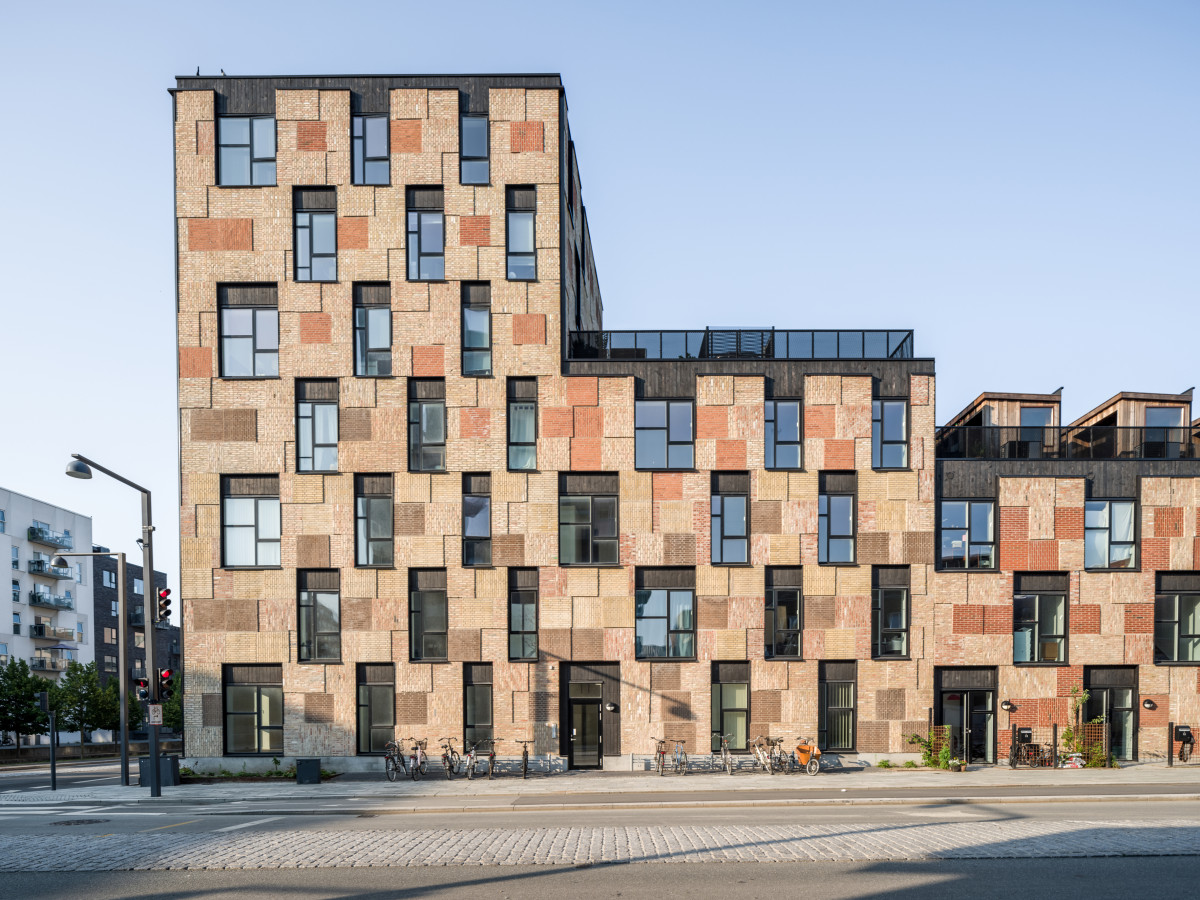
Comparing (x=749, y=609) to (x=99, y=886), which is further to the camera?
(x=749, y=609)

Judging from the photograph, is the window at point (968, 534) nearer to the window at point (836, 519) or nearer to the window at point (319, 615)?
the window at point (836, 519)

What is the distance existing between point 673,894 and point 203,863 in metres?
8.18

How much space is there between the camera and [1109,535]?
29328mm

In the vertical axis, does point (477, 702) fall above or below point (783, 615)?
below

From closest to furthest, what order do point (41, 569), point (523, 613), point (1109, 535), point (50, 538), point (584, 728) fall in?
point (584, 728) < point (523, 613) < point (1109, 535) < point (41, 569) < point (50, 538)

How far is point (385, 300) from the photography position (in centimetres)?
2903

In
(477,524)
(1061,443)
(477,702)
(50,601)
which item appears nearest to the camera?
(477,702)

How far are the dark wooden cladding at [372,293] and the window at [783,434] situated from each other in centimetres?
1358

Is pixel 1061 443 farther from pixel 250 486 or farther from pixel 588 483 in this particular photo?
pixel 250 486

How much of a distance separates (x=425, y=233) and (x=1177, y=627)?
29085mm

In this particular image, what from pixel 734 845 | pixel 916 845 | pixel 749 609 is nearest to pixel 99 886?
pixel 734 845

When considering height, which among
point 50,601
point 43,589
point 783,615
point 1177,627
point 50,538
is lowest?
point 50,601

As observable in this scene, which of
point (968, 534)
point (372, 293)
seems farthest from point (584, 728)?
point (372, 293)

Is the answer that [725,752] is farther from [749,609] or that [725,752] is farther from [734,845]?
[734,845]
